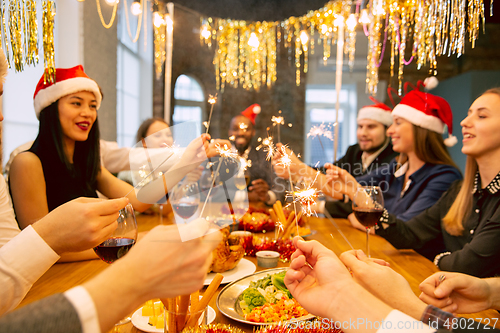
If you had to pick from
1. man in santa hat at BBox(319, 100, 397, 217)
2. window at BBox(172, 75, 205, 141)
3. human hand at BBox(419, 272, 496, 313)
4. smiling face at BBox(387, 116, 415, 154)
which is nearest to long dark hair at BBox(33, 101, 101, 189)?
human hand at BBox(419, 272, 496, 313)

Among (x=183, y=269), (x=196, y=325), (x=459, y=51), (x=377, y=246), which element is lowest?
(x=377, y=246)

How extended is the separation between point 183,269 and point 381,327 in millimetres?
325

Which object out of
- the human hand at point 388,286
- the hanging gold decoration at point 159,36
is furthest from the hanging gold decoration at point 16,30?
the hanging gold decoration at point 159,36

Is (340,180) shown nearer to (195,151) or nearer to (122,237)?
(195,151)

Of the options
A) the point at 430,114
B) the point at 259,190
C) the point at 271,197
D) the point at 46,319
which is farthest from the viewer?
the point at 259,190

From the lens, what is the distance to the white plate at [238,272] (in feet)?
3.01

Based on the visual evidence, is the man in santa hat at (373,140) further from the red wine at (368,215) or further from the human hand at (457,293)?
the human hand at (457,293)

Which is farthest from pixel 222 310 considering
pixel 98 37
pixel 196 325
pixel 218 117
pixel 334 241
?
pixel 218 117

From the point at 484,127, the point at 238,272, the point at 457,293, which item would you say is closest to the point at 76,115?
the point at 238,272

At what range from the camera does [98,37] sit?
9.89 ft

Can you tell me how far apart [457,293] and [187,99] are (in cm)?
442

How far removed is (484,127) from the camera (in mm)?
1197

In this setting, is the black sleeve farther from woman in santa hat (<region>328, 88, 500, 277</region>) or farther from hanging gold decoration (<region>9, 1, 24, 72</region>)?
hanging gold decoration (<region>9, 1, 24, 72</region>)

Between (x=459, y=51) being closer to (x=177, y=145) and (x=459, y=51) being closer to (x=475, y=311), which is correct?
(x=475, y=311)
